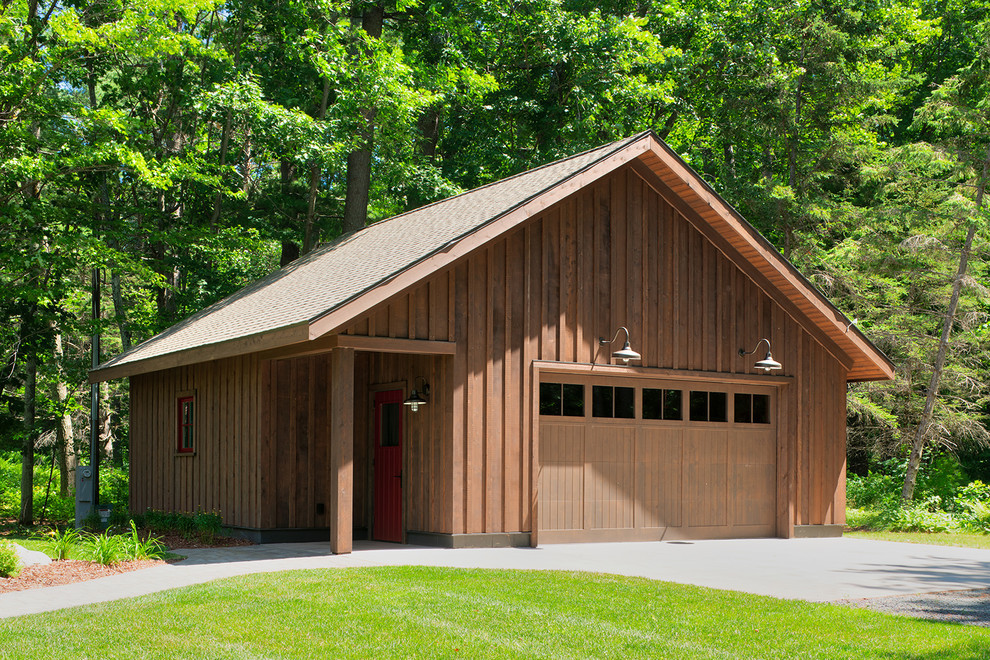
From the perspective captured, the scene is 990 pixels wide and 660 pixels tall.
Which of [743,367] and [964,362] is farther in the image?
[964,362]

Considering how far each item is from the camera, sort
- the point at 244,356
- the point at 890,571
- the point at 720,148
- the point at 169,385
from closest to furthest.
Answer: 1. the point at 890,571
2. the point at 244,356
3. the point at 169,385
4. the point at 720,148

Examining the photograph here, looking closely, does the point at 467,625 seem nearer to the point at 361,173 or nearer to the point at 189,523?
the point at 189,523

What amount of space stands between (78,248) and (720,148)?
20688mm

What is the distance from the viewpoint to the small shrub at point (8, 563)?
388 inches

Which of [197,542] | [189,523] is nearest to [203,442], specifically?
[189,523]

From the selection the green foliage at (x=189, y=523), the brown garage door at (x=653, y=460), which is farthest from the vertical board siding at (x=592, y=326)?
the green foliage at (x=189, y=523)

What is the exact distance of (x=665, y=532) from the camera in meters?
15.4

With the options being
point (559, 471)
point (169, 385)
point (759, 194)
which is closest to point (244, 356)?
point (169, 385)

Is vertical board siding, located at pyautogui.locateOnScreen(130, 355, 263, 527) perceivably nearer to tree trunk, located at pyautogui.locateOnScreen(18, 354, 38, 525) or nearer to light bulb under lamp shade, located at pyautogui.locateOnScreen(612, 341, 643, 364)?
tree trunk, located at pyautogui.locateOnScreen(18, 354, 38, 525)

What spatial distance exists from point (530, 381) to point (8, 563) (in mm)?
6679

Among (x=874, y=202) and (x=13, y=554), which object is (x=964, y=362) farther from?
(x=13, y=554)

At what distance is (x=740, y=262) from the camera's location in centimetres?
1623

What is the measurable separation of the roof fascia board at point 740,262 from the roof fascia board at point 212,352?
6.28 metres

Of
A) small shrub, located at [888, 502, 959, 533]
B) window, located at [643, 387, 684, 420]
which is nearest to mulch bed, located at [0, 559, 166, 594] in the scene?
window, located at [643, 387, 684, 420]
